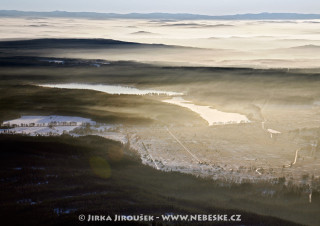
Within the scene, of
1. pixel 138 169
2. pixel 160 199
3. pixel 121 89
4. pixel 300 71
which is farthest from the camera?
pixel 300 71

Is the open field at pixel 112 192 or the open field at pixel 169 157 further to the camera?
the open field at pixel 169 157

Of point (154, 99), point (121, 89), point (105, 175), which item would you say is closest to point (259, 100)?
point (154, 99)

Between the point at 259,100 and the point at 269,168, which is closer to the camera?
the point at 269,168

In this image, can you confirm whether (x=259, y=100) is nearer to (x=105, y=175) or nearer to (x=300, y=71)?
(x=300, y=71)

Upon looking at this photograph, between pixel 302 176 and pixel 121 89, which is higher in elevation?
pixel 121 89

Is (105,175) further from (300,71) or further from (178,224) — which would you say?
(300,71)

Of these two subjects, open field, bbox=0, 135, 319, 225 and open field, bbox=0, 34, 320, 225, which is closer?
open field, bbox=0, 135, 319, 225

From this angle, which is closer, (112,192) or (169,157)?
(112,192)

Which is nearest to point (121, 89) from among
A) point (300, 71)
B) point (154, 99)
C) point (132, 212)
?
point (154, 99)

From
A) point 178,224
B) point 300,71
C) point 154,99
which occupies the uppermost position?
point 300,71

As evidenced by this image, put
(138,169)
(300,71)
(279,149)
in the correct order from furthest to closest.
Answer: (300,71) → (279,149) → (138,169)
